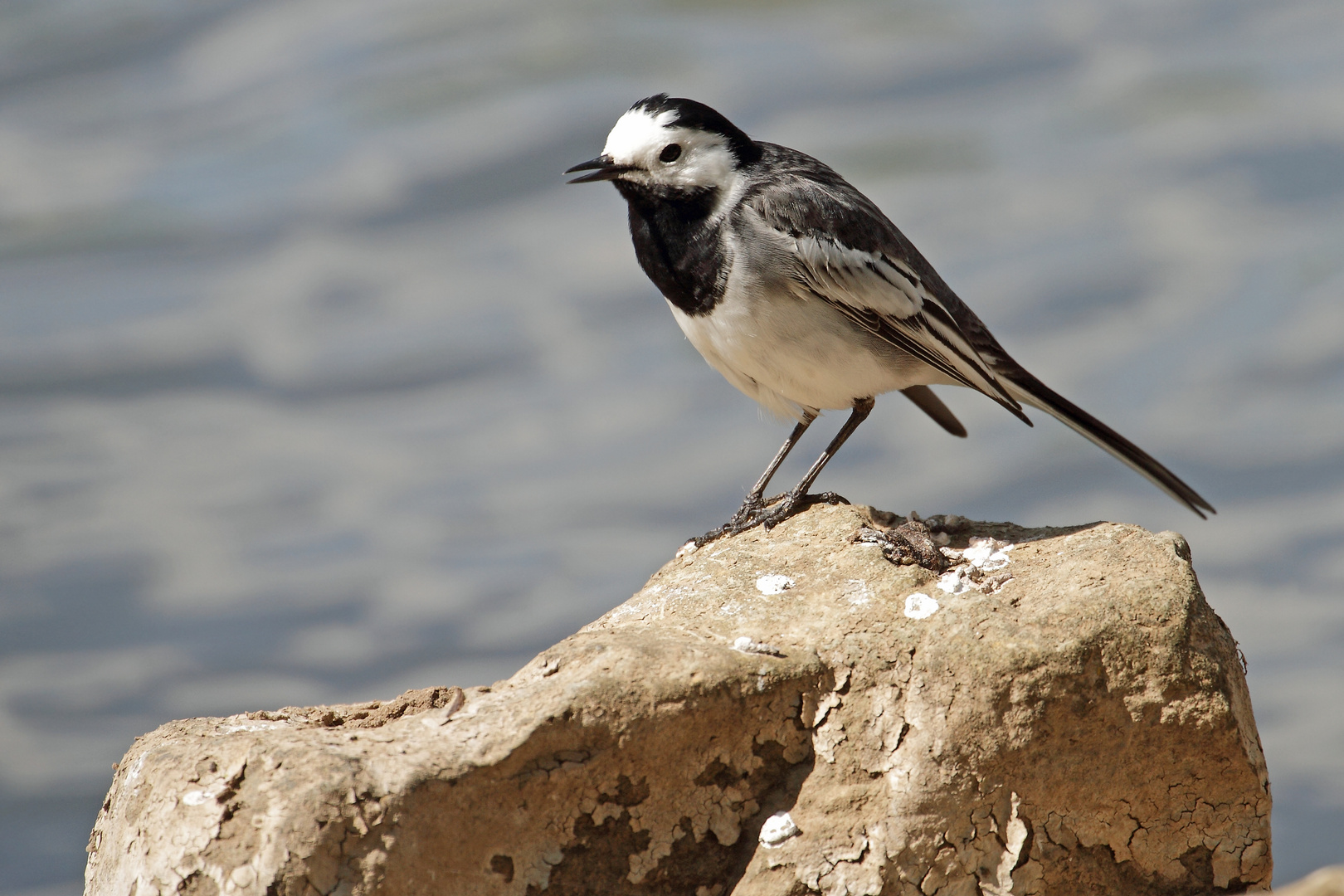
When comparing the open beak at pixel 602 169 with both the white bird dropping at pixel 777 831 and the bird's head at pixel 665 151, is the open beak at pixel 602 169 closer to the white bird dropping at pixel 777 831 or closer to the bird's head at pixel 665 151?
the bird's head at pixel 665 151

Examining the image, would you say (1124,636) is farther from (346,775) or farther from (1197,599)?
(346,775)

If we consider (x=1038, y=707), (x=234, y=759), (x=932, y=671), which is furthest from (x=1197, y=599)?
(x=234, y=759)

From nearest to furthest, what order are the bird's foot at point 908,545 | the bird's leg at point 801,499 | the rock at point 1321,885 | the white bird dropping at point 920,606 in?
1. the rock at point 1321,885
2. the white bird dropping at point 920,606
3. the bird's foot at point 908,545
4. the bird's leg at point 801,499

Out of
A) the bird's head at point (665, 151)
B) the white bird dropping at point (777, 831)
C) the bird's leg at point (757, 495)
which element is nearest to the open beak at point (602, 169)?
the bird's head at point (665, 151)

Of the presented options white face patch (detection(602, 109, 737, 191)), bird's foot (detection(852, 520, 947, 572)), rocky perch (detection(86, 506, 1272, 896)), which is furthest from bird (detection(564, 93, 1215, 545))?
rocky perch (detection(86, 506, 1272, 896))

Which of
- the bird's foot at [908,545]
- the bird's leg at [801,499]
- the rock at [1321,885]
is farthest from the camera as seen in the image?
the bird's leg at [801,499]

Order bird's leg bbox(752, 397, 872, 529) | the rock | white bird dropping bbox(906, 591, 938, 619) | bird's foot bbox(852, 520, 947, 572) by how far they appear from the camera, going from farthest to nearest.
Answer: bird's leg bbox(752, 397, 872, 529) → bird's foot bbox(852, 520, 947, 572) → white bird dropping bbox(906, 591, 938, 619) → the rock

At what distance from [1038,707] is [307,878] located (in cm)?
262

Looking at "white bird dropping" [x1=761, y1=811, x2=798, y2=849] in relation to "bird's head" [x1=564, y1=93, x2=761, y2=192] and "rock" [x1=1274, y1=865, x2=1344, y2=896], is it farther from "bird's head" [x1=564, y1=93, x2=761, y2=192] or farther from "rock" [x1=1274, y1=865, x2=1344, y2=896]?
"bird's head" [x1=564, y1=93, x2=761, y2=192]

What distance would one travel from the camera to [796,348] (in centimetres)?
632

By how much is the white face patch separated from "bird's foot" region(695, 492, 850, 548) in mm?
1789

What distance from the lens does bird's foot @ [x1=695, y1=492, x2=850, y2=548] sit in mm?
6199

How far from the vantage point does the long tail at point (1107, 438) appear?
256 inches

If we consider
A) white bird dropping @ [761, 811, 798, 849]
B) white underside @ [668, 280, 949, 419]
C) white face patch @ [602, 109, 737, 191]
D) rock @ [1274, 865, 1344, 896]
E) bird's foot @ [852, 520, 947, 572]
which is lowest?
rock @ [1274, 865, 1344, 896]
